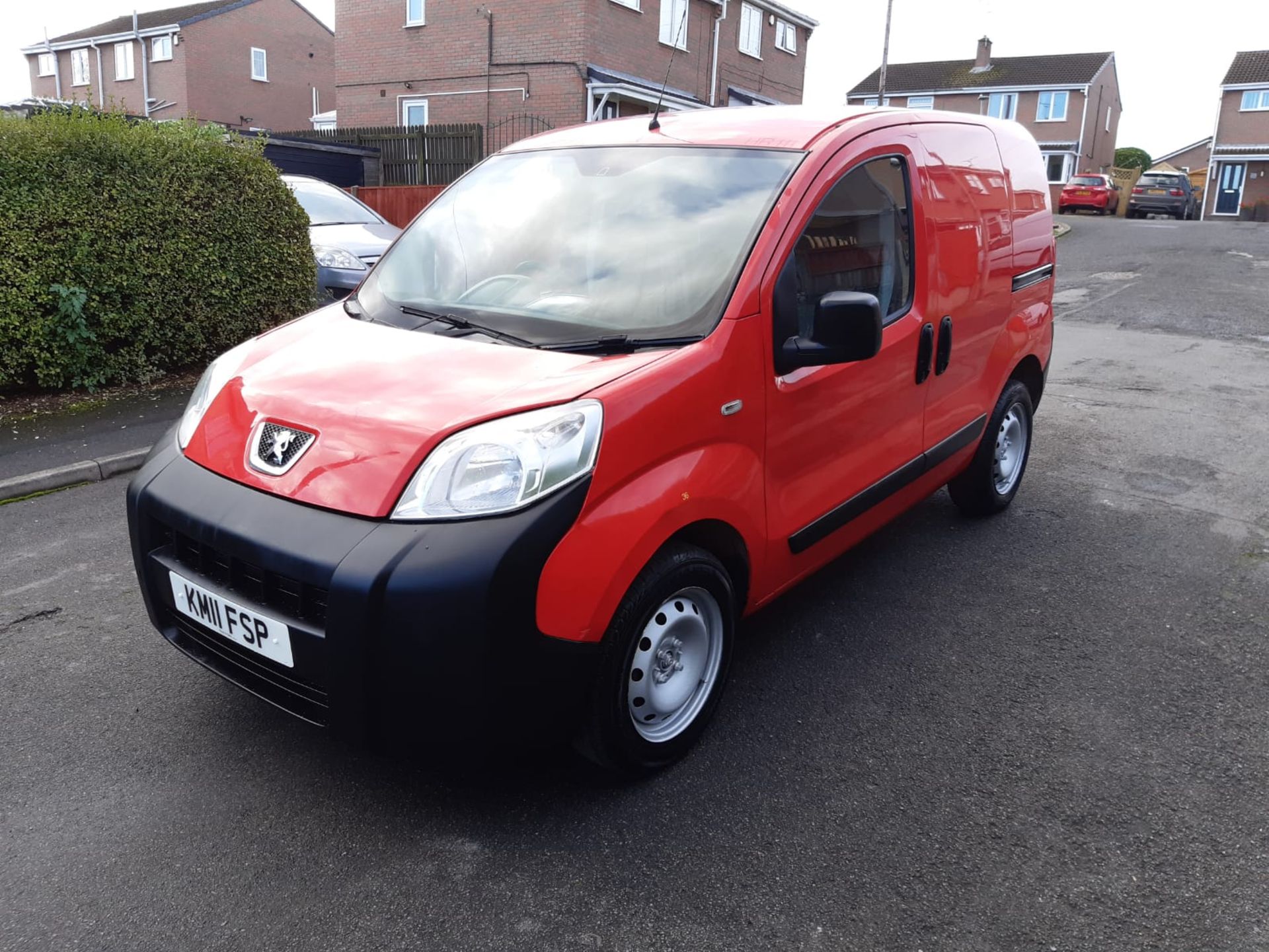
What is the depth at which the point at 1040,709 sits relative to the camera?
135 inches

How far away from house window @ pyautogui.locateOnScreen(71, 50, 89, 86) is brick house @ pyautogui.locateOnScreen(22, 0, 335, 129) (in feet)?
0.19

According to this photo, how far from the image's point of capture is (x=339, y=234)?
9.84m

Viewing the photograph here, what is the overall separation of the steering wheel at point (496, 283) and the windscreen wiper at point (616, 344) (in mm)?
485

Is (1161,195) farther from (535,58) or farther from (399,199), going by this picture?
(399,199)

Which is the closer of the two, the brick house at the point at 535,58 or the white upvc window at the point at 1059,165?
the brick house at the point at 535,58

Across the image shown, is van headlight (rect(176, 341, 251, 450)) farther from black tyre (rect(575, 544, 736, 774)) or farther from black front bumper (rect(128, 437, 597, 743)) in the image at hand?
black tyre (rect(575, 544, 736, 774))

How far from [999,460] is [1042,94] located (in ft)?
167

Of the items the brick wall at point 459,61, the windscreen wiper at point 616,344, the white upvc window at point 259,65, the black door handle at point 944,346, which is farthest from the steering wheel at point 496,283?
the white upvc window at point 259,65

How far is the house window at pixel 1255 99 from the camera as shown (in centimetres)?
4719

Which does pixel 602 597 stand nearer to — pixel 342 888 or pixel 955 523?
pixel 342 888

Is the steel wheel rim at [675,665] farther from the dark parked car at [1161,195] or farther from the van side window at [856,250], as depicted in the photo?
the dark parked car at [1161,195]

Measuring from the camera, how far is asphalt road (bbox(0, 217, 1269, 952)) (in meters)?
2.40

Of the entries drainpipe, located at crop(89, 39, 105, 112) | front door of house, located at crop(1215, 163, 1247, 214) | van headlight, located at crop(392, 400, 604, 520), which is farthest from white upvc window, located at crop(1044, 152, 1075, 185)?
van headlight, located at crop(392, 400, 604, 520)

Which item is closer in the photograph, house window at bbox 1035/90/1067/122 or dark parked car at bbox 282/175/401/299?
dark parked car at bbox 282/175/401/299
